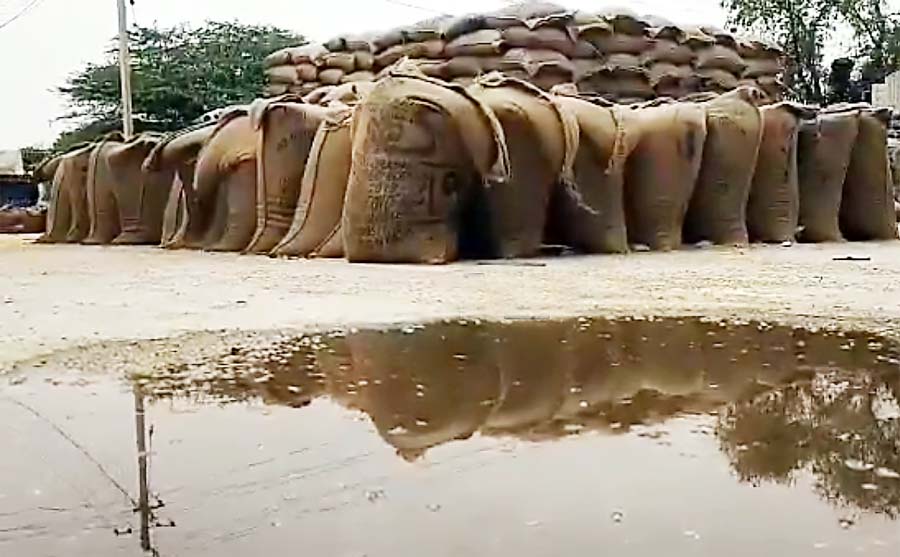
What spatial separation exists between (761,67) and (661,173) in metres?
4.14

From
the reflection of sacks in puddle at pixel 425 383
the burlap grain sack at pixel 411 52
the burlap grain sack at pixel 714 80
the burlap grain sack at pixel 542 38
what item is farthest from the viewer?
the burlap grain sack at pixel 714 80

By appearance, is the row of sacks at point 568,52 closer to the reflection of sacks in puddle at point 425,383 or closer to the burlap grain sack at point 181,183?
the burlap grain sack at point 181,183

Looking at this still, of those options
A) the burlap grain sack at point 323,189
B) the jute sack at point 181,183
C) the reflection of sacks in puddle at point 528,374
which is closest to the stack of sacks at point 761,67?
the jute sack at point 181,183

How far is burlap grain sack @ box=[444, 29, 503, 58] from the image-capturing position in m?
7.46

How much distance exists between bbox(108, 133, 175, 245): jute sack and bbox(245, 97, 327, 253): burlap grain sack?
1398mm

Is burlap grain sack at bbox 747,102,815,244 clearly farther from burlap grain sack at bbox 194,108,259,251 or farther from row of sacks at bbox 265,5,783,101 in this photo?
burlap grain sack at bbox 194,108,259,251

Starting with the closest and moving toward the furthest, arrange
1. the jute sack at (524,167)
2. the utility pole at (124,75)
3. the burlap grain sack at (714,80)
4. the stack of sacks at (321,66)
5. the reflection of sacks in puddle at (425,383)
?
the reflection of sacks in puddle at (425,383)
the jute sack at (524,167)
the burlap grain sack at (714,80)
the stack of sacks at (321,66)
the utility pole at (124,75)

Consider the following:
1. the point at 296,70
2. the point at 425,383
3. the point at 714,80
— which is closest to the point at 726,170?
the point at 714,80

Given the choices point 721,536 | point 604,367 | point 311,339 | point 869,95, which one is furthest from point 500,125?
point 869,95

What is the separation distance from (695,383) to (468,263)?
2607 millimetres

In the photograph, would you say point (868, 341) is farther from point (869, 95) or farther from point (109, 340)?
point (869, 95)

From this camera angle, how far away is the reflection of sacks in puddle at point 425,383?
153 cm

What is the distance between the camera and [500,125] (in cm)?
462

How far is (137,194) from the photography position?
6.61m
